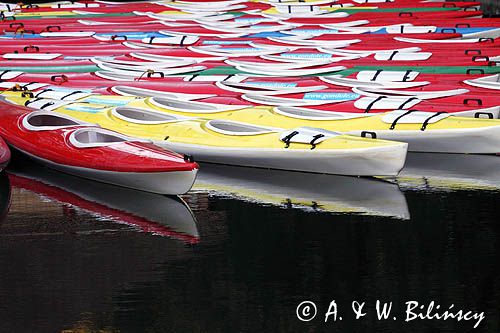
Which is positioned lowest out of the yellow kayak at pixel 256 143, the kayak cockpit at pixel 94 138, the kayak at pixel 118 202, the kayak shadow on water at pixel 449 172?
the kayak shadow on water at pixel 449 172

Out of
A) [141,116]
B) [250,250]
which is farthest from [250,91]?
[250,250]

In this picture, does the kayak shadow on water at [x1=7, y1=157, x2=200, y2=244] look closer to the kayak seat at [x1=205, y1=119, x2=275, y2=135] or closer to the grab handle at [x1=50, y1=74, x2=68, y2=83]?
the kayak seat at [x1=205, y1=119, x2=275, y2=135]

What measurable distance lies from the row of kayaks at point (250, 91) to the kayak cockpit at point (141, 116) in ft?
0.04

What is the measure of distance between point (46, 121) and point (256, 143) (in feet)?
5.63

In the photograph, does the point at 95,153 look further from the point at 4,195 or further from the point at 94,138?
the point at 4,195

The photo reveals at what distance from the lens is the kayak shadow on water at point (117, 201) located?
7.14 meters

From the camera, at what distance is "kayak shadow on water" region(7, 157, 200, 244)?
23.4ft

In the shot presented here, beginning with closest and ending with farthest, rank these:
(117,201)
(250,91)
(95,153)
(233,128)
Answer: (117,201)
(95,153)
(233,128)
(250,91)

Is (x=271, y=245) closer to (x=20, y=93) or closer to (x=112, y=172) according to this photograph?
(x=112, y=172)

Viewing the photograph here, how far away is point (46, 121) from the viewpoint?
8625 mm

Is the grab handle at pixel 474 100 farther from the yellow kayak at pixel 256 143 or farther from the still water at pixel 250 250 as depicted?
the yellow kayak at pixel 256 143

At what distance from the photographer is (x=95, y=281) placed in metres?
6.18

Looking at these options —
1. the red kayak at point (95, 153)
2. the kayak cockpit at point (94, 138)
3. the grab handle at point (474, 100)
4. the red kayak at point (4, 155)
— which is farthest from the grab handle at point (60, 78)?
the grab handle at point (474, 100)

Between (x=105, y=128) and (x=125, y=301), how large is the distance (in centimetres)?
293
